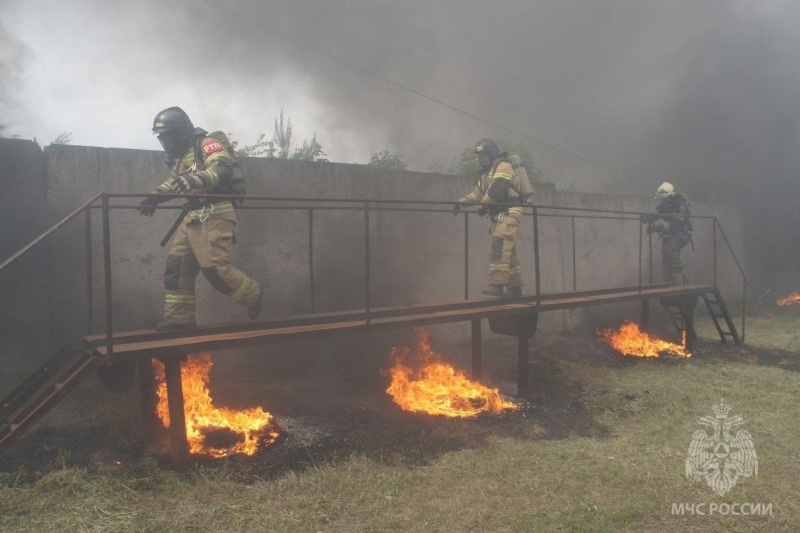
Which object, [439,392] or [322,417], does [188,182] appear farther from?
[439,392]

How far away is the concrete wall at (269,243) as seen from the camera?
4.53 meters

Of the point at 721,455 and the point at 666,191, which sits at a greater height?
the point at 666,191

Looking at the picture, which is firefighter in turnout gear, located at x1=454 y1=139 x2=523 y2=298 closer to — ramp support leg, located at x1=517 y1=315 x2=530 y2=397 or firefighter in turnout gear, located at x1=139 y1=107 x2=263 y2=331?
ramp support leg, located at x1=517 y1=315 x2=530 y2=397

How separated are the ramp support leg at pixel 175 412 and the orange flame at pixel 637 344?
20.5 feet

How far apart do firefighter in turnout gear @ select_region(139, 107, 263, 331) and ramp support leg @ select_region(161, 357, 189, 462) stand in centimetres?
71

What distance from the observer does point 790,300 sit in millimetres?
13359

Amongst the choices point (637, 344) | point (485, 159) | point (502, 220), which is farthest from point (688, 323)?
point (485, 159)

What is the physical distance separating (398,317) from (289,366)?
1.70 meters

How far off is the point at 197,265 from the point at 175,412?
1313 mm

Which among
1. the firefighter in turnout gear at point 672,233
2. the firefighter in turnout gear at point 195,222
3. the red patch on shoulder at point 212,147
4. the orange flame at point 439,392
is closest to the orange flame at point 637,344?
the firefighter in turnout gear at point 672,233

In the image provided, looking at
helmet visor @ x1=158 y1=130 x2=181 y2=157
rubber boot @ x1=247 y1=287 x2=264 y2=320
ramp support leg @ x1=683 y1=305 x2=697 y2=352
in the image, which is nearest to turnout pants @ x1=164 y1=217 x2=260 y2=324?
rubber boot @ x1=247 y1=287 x2=264 y2=320

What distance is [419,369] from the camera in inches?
241

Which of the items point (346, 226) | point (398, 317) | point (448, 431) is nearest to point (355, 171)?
point (346, 226)

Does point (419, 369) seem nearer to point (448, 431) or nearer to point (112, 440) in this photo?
point (448, 431)
